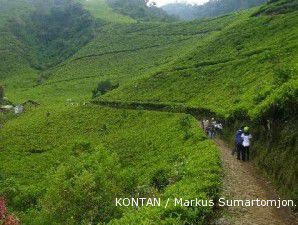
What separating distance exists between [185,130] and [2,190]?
20.3 meters

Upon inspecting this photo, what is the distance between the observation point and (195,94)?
7206 centimetres

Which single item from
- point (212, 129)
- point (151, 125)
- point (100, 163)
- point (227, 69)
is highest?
point (227, 69)

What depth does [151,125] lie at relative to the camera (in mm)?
63562

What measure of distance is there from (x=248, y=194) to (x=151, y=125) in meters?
38.9

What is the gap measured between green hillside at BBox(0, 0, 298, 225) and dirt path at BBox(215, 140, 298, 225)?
760mm

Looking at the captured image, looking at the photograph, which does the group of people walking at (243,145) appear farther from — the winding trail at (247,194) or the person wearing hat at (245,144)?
the winding trail at (247,194)

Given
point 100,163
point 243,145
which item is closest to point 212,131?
point 243,145

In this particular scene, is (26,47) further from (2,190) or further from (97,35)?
(2,190)

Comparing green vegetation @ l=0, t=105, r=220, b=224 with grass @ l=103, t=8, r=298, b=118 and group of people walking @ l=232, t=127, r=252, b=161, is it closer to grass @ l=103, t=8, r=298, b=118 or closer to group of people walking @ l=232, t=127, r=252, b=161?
group of people walking @ l=232, t=127, r=252, b=161

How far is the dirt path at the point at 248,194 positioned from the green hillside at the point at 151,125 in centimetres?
76

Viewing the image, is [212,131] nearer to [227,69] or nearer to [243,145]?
[243,145]

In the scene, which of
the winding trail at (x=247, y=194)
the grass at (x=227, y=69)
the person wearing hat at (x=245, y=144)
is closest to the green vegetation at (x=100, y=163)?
the winding trail at (x=247, y=194)

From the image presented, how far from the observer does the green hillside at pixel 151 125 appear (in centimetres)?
2861

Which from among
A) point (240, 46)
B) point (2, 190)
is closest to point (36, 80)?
point (240, 46)
